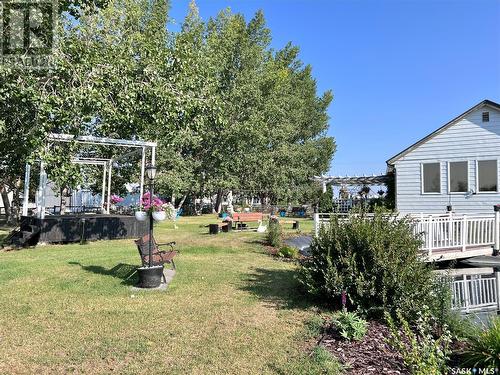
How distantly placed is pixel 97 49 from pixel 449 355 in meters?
8.49

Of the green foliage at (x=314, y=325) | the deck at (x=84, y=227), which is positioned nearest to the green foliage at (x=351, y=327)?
the green foliage at (x=314, y=325)

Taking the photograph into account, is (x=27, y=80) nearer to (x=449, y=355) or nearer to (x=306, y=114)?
(x=449, y=355)

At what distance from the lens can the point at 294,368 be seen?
3.99 m

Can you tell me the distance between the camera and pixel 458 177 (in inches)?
589

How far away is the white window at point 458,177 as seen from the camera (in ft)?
48.5

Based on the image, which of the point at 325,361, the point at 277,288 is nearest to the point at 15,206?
the point at 277,288

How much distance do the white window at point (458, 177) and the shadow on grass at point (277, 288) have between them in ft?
30.1

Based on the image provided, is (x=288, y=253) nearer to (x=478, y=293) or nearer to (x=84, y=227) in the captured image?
(x=478, y=293)

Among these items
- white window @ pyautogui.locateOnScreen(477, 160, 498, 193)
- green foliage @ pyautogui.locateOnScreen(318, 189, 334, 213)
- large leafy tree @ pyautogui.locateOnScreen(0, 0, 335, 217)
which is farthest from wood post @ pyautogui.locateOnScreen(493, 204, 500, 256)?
green foliage @ pyautogui.locateOnScreen(318, 189, 334, 213)

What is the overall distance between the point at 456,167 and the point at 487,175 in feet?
3.39

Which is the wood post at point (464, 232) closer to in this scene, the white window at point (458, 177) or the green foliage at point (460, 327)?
the green foliage at point (460, 327)

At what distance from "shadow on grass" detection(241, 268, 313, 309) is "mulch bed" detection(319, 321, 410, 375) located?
1306 millimetres

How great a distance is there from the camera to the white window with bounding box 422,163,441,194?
15.3 meters

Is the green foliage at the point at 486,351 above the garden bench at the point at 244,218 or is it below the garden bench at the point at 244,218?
below
